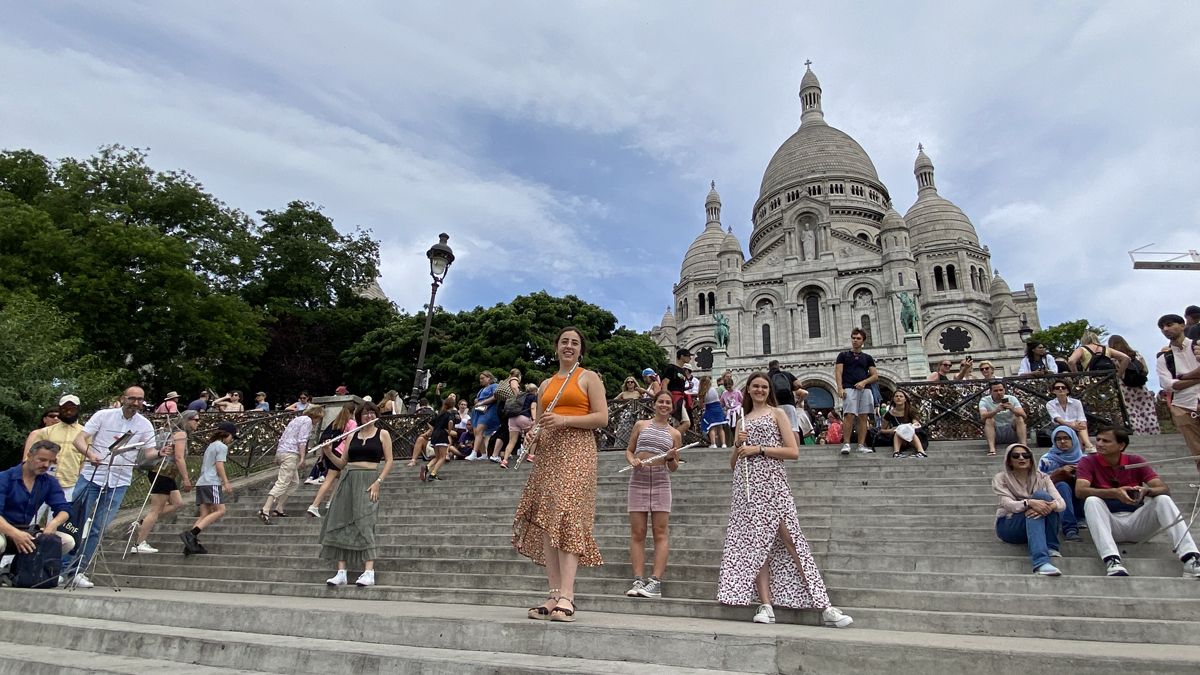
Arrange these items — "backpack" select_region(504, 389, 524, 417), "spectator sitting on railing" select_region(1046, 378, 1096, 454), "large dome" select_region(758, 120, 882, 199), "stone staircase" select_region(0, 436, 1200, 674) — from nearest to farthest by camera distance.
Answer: "stone staircase" select_region(0, 436, 1200, 674) < "spectator sitting on railing" select_region(1046, 378, 1096, 454) < "backpack" select_region(504, 389, 524, 417) < "large dome" select_region(758, 120, 882, 199)

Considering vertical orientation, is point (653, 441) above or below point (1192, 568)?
above

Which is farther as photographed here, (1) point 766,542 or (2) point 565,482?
(1) point 766,542

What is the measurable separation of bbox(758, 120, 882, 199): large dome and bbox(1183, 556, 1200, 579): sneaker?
191 ft

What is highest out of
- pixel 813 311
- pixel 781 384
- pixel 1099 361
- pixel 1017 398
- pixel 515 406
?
pixel 813 311

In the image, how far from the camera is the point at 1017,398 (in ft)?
30.8

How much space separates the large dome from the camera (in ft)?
193

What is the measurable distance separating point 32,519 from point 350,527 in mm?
2676

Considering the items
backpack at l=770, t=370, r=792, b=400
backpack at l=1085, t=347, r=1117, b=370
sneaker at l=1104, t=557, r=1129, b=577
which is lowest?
sneaker at l=1104, t=557, r=1129, b=577

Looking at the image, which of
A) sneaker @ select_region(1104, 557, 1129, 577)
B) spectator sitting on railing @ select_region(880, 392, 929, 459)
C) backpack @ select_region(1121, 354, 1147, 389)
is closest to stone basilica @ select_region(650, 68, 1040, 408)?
spectator sitting on railing @ select_region(880, 392, 929, 459)

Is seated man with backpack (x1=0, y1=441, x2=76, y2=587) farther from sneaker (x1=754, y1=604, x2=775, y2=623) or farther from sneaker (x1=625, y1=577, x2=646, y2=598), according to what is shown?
sneaker (x1=754, y1=604, x2=775, y2=623)

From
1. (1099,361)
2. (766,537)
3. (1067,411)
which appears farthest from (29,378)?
(1099,361)

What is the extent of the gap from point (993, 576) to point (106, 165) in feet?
97.0

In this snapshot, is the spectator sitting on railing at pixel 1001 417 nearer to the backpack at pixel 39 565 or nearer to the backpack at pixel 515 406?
the backpack at pixel 515 406

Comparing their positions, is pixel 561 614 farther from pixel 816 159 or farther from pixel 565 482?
pixel 816 159
